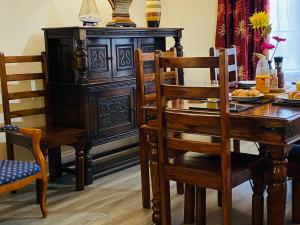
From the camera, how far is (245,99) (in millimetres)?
2516

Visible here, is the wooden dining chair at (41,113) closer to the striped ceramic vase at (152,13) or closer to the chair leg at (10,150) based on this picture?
the chair leg at (10,150)

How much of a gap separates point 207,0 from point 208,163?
3.04 m

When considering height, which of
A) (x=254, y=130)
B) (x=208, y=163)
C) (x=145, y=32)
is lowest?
(x=208, y=163)

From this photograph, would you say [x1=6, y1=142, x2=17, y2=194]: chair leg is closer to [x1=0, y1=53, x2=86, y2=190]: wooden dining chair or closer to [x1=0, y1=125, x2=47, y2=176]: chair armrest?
[x1=0, y1=53, x2=86, y2=190]: wooden dining chair

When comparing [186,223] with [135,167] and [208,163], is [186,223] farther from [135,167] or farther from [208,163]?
[135,167]

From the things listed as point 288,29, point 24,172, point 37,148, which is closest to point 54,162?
point 37,148

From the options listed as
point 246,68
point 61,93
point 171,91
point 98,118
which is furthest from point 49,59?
point 246,68

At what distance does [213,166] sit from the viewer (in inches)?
88.9

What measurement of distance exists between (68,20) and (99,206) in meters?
1.90

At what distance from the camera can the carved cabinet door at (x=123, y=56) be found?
3732 mm

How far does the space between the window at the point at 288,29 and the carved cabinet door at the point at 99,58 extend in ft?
6.32

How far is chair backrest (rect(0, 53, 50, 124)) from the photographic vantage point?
11.0ft

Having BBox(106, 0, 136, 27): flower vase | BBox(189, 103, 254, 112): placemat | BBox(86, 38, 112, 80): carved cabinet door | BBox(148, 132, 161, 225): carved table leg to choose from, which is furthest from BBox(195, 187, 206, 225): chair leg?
BBox(106, 0, 136, 27): flower vase

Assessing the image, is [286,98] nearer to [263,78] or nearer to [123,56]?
Result: [263,78]
